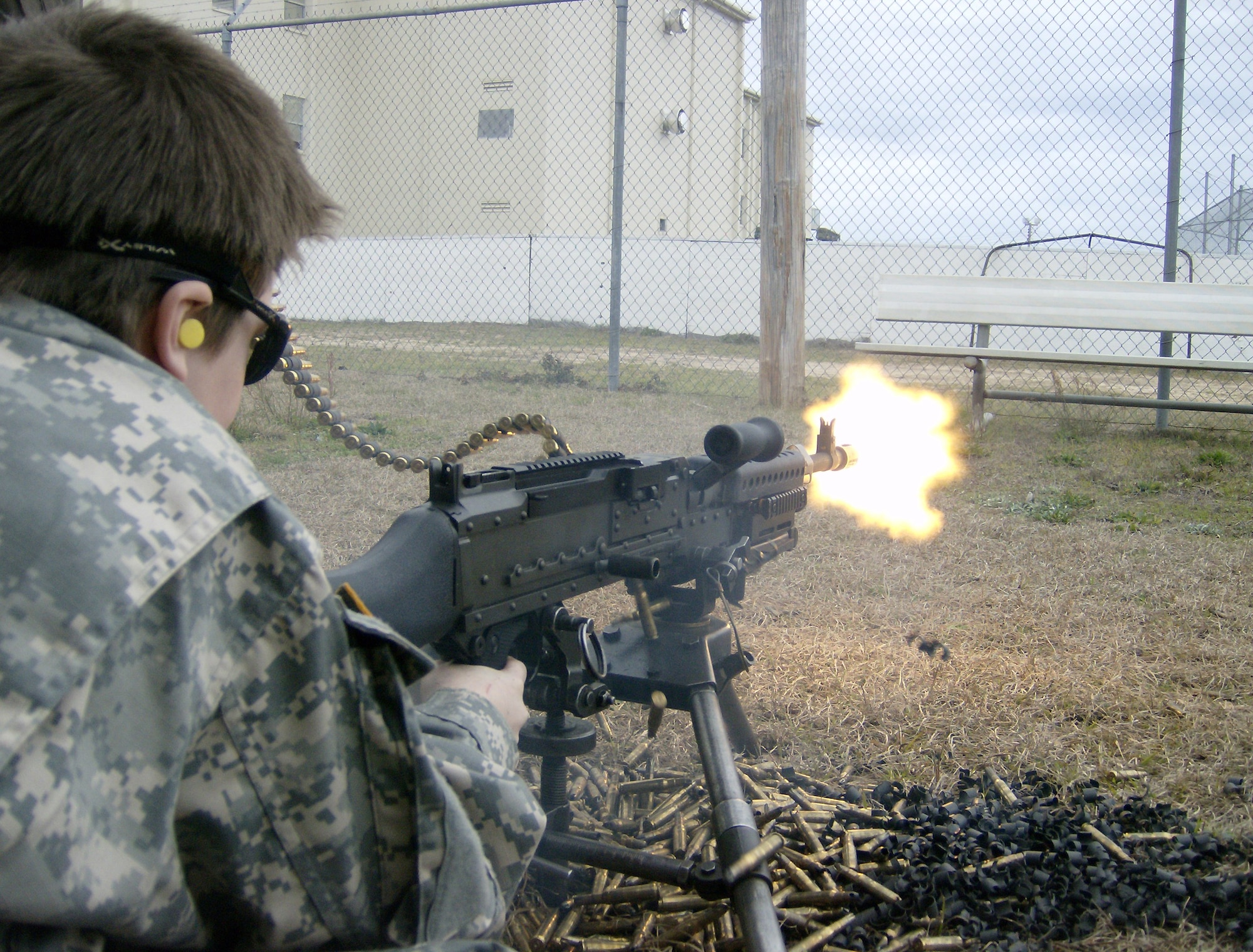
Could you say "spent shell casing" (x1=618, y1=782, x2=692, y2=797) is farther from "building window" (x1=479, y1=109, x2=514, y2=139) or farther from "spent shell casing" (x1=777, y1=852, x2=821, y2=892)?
"building window" (x1=479, y1=109, x2=514, y2=139)

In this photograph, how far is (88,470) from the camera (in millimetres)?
810

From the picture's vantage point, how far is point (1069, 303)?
7102 mm

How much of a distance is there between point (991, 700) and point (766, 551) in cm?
92

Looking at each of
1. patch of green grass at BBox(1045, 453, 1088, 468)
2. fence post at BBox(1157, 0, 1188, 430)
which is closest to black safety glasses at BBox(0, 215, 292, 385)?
patch of green grass at BBox(1045, 453, 1088, 468)

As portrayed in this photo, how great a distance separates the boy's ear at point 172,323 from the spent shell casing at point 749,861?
140cm

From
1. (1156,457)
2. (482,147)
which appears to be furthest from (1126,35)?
(482,147)

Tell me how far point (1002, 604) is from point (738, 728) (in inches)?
67.9

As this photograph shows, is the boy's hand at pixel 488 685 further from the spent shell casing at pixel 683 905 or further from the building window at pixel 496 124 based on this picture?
the building window at pixel 496 124

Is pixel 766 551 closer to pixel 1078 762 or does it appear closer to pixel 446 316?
pixel 1078 762

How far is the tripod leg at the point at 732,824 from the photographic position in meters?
1.83

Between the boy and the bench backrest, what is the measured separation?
686 cm

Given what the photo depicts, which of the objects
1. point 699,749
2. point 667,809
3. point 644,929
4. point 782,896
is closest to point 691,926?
point 644,929

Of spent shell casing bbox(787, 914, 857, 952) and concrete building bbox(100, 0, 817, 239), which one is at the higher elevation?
concrete building bbox(100, 0, 817, 239)

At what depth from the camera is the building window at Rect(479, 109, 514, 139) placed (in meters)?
16.4
